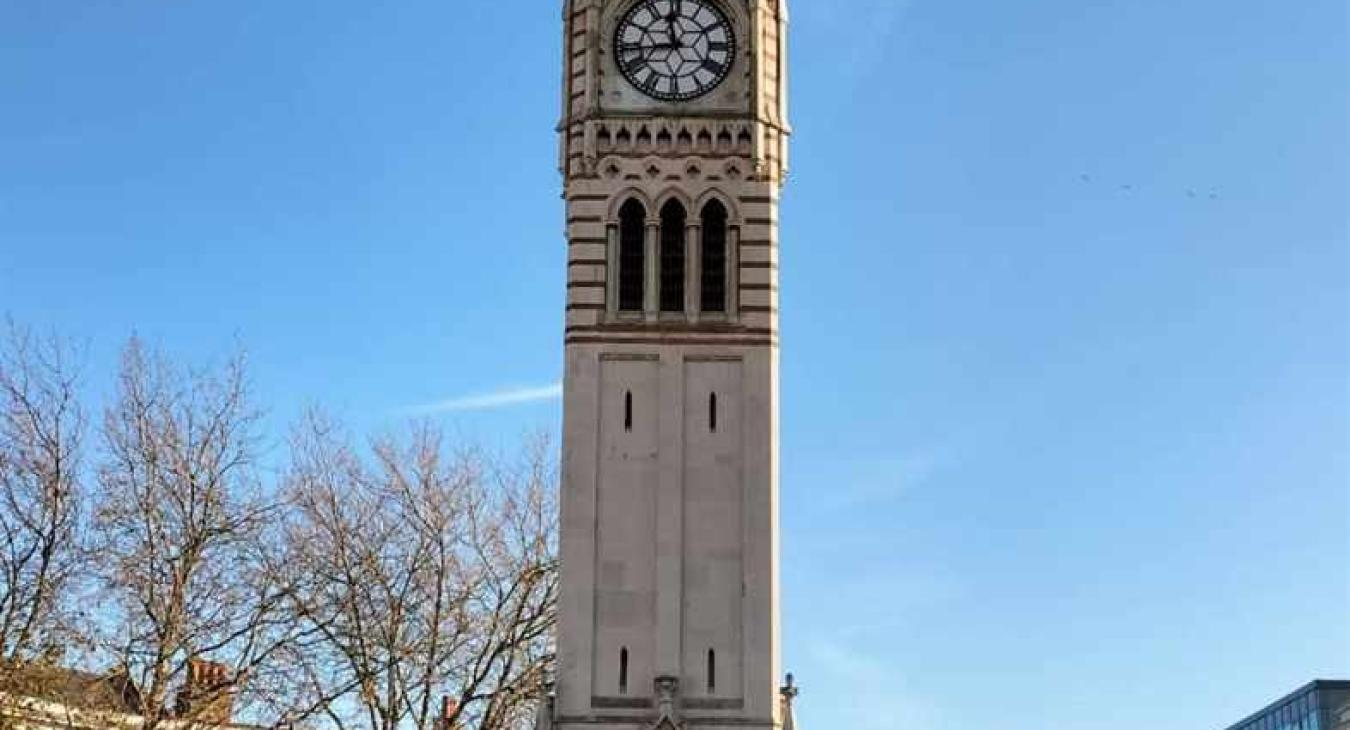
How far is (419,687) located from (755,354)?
10.3 metres

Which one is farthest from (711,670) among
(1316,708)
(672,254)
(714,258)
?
(1316,708)

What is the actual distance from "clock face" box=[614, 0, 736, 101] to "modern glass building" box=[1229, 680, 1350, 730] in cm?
5689

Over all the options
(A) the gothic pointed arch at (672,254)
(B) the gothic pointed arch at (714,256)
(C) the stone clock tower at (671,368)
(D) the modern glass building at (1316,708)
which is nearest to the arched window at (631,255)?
(C) the stone clock tower at (671,368)

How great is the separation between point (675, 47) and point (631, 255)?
4.77m

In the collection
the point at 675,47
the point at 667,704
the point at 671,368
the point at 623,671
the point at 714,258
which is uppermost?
the point at 675,47

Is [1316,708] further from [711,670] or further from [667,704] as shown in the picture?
[667,704]

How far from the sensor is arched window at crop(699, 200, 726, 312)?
41000 millimetres

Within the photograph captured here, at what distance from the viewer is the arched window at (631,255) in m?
41.0

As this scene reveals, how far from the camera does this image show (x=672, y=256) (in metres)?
41.2

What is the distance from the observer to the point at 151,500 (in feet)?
118

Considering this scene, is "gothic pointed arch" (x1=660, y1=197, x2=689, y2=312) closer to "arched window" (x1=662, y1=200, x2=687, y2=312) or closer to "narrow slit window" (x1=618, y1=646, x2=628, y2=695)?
"arched window" (x1=662, y1=200, x2=687, y2=312)

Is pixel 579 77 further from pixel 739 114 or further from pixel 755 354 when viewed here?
pixel 755 354

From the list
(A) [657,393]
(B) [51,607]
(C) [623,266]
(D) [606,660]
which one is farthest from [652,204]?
(B) [51,607]

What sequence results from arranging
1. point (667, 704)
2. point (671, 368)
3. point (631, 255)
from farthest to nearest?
1. point (631, 255)
2. point (671, 368)
3. point (667, 704)
